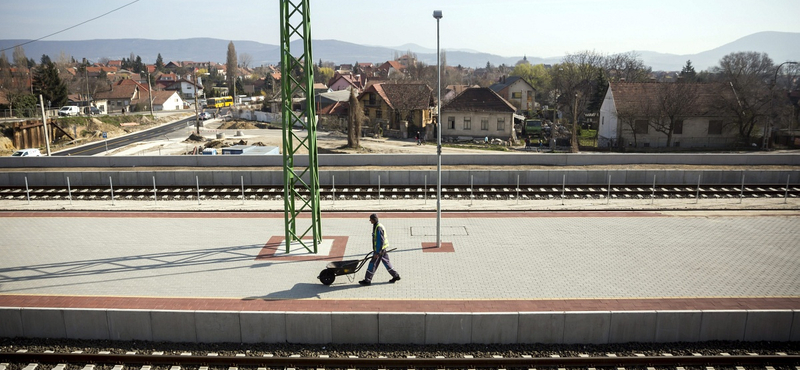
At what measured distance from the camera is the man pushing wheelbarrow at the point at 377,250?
39.5ft

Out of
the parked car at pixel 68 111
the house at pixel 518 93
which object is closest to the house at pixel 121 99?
the parked car at pixel 68 111

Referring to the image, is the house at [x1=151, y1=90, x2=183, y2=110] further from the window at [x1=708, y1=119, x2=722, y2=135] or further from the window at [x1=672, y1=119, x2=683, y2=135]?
the window at [x1=708, y1=119, x2=722, y2=135]

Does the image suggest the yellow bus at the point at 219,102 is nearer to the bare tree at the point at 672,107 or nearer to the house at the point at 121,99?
the house at the point at 121,99

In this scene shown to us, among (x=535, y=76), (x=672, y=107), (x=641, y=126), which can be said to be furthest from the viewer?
(x=535, y=76)

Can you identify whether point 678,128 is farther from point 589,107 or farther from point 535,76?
point 535,76

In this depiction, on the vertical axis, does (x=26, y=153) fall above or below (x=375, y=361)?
above

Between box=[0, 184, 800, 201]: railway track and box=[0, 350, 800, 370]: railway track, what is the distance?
1235 cm

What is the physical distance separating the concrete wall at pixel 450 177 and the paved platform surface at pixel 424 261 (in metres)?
4.87

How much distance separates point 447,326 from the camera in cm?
996

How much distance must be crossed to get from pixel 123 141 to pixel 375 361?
170ft

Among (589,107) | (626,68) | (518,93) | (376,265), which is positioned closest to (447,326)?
(376,265)

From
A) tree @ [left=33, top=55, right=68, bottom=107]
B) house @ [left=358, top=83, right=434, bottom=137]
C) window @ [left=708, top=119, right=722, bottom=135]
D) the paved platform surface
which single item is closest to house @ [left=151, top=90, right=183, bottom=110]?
tree @ [left=33, top=55, right=68, bottom=107]

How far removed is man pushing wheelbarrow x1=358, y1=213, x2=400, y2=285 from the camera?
1204 centimetres

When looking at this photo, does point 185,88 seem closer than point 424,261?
No
